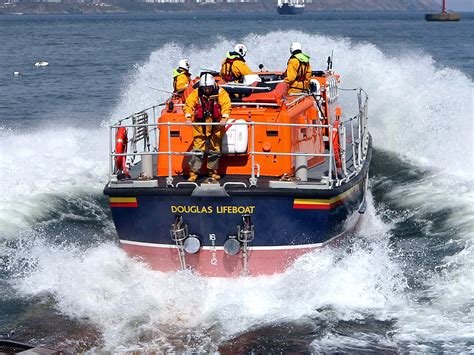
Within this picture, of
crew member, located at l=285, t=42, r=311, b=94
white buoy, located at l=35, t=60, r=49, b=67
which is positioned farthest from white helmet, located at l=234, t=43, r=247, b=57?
white buoy, located at l=35, t=60, r=49, b=67

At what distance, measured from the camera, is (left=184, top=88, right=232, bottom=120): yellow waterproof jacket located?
30.1 feet

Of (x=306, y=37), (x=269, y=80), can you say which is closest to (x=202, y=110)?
(x=269, y=80)

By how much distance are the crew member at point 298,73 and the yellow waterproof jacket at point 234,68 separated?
62cm

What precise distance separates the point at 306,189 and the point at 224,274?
1317mm

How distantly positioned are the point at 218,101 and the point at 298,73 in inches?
81.1

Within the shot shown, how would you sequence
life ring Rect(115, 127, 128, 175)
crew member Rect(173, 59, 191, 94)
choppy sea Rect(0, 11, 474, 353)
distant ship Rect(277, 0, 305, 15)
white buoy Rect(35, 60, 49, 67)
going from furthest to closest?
distant ship Rect(277, 0, 305, 15) → white buoy Rect(35, 60, 49, 67) → crew member Rect(173, 59, 191, 94) → life ring Rect(115, 127, 128, 175) → choppy sea Rect(0, 11, 474, 353)

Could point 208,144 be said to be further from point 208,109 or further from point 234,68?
point 234,68

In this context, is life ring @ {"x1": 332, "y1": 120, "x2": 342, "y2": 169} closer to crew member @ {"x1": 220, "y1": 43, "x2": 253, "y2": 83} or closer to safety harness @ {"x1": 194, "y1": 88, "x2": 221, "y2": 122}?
safety harness @ {"x1": 194, "y1": 88, "x2": 221, "y2": 122}

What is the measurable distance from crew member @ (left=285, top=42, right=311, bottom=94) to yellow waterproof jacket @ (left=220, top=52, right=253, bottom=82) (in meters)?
0.62

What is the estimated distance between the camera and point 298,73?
10906 mm

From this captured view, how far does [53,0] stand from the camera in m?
182

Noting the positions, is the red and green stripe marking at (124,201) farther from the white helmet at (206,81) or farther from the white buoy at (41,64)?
the white buoy at (41,64)

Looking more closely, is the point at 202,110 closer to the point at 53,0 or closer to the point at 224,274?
the point at 224,274

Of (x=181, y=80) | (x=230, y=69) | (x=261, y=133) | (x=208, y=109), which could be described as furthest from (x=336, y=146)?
(x=181, y=80)
